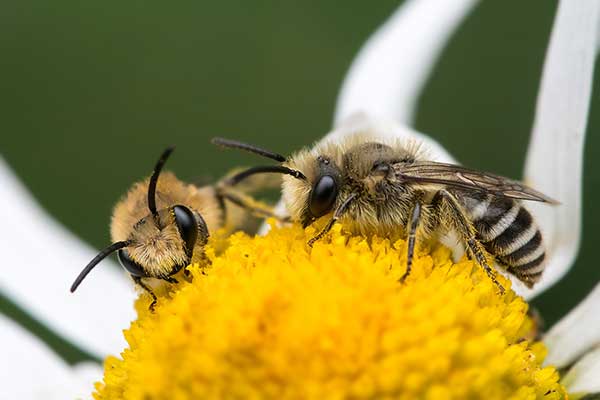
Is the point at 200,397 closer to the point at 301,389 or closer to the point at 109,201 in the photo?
the point at 301,389

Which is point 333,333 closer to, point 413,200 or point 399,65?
point 413,200

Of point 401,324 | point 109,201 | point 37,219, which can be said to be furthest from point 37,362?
point 109,201

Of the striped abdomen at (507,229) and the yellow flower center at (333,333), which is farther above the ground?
the striped abdomen at (507,229)

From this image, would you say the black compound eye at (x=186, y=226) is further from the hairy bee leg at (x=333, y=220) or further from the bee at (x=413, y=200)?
the hairy bee leg at (x=333, y=220)

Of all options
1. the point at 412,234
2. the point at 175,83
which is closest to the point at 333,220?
the point at 412,234

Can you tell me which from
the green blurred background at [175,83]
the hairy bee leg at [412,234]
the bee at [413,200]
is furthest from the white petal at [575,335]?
the green blurred background at [175,83]
